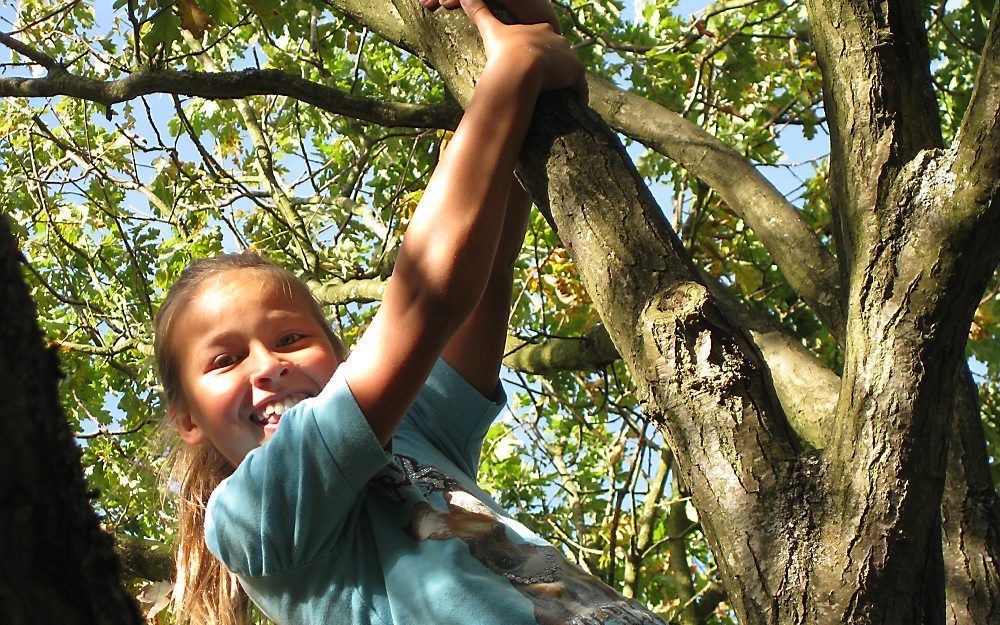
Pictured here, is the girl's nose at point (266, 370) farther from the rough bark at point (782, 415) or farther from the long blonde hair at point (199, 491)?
the rough bark at point (782, 415)

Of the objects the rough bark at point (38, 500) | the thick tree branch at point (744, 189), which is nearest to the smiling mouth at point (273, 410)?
the rough bark at point (38, 500)

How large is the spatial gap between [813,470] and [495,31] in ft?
2.73

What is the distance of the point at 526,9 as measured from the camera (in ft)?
5.71

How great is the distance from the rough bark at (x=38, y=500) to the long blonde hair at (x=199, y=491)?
1.34 metres

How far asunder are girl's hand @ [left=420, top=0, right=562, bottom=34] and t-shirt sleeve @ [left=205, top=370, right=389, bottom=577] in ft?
2.17

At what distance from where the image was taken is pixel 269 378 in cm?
180

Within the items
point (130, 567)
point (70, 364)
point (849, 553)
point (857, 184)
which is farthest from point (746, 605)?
point (70, 364)

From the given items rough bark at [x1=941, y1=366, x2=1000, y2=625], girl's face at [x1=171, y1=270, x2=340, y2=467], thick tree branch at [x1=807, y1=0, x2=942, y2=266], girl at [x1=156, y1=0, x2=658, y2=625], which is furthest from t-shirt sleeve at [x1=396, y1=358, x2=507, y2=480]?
rough bark at [x1=941, y1=366, x2=1000, y2=625]

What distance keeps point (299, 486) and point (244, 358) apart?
439 mm

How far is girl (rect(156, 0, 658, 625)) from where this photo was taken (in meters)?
1.47

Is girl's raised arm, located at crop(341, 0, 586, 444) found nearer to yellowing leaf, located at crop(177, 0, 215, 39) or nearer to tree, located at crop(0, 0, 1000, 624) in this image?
tree, located at crop(0, 0, 1000, 624)

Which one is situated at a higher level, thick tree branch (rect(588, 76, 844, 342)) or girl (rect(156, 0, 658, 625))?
thick tree branch (rect(588, 76, 844, 342))

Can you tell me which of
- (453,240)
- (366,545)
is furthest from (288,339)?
(453,240)

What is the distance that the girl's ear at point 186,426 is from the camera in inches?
79.6
